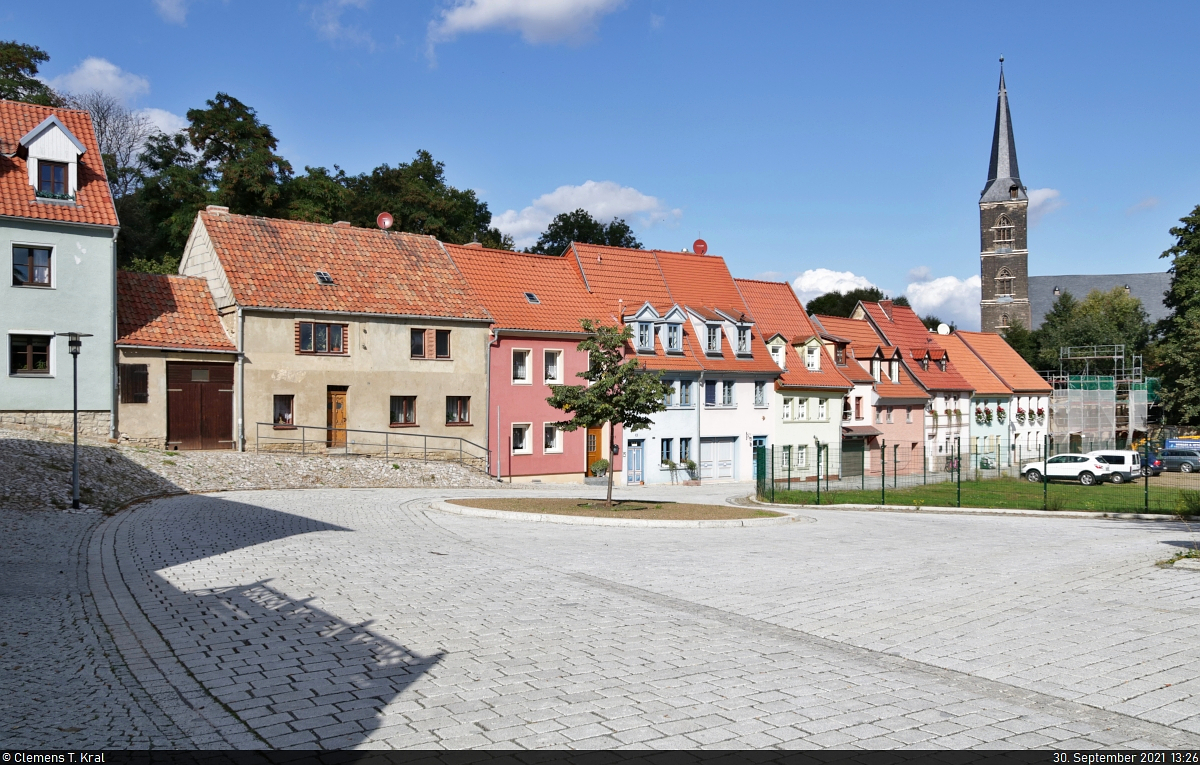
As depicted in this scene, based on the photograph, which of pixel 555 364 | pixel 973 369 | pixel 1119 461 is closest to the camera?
pixel 555 364

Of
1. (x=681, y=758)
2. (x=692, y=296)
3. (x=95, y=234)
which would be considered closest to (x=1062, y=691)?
(x=681, y=758)

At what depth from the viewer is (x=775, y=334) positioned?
1972 inches

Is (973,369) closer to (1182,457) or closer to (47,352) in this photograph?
(1182,457)

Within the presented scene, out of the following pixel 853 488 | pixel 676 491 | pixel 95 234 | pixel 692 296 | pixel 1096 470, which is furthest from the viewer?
pixel 692 296

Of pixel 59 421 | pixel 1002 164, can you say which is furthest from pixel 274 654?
pixel 1002 164

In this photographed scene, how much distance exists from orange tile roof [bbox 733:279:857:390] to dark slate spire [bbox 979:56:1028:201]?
59.9 meters

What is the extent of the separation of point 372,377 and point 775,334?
912 inches

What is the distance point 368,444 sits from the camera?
115 ft

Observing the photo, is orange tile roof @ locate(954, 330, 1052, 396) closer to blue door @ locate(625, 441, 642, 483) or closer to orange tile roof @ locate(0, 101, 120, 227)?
blue door @ locate(625, 441, 642, 483)

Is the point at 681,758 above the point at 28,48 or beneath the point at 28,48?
beneath

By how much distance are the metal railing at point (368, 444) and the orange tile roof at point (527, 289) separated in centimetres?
543

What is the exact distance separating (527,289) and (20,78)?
28868mm

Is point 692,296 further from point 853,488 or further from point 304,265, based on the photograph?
point 304,265

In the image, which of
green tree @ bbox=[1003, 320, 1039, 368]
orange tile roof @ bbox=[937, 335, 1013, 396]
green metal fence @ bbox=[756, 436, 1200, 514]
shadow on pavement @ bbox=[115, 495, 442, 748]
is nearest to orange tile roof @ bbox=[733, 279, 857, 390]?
green metal fence @ bbox=[756, 436, 1200, 514]
